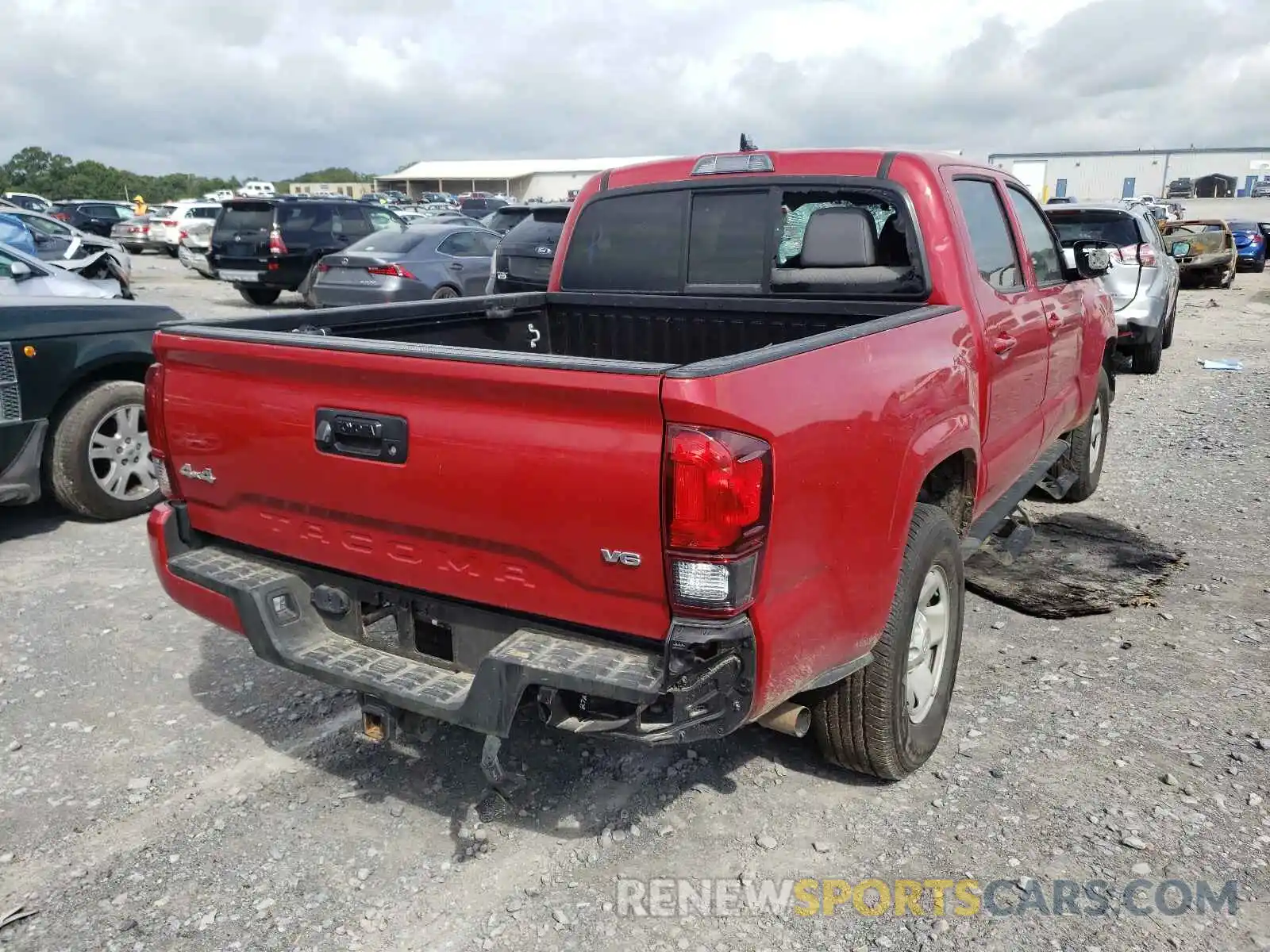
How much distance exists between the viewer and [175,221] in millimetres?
27938

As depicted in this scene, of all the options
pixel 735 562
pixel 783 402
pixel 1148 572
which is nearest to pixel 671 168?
pixel 783 402

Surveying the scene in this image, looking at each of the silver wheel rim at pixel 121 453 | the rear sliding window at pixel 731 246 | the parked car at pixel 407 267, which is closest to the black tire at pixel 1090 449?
the rear sliding window at pixel 731 246

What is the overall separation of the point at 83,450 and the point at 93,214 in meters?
33.6

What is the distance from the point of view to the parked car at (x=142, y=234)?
28531 millimetres

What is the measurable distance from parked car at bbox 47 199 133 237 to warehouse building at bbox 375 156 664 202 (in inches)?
1711

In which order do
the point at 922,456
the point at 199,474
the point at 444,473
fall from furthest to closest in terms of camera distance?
the point at 199,474 < the point at 922,456 < the point at 444,473

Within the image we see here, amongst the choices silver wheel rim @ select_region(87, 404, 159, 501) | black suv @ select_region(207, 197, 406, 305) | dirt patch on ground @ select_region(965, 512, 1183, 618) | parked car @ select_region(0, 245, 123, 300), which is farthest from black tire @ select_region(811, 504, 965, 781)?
black suv @ select_region(207, 197, 406, 305)

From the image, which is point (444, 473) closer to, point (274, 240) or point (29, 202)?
point (274, 240)

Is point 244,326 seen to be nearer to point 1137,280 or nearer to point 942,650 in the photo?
point 942,650

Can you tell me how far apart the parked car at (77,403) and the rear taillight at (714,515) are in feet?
14.6

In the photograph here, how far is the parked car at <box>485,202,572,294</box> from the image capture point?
10555mm

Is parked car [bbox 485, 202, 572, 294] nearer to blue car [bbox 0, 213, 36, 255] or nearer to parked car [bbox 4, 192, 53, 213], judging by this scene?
blue car [bbox 0, 213, 36, 255]

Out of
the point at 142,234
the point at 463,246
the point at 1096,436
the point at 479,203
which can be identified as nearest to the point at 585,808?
the point at 1096,436

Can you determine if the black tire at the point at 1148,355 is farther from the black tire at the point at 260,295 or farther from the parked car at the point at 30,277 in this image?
the black tire at the point at 260,295
